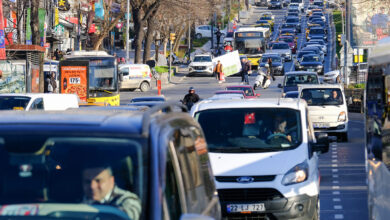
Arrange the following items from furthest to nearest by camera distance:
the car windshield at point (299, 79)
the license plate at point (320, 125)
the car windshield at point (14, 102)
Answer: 1. the car windshield at point (299, 79)
2. the license plate at point (320, 125)
3. the car windshield at point (14, 102)

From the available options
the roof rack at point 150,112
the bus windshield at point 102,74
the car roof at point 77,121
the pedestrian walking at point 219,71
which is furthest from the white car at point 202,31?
the car roof at point 77,121

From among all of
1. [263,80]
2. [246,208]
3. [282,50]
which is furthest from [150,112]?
[282,50]

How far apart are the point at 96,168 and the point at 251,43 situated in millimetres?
60732

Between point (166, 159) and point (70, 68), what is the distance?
3080 cm

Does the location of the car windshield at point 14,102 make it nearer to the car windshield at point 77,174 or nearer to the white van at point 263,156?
the white van at point 263,156

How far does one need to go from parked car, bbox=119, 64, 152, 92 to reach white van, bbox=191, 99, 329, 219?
128 feet

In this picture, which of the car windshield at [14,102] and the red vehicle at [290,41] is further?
the red vehicle at [290,41]

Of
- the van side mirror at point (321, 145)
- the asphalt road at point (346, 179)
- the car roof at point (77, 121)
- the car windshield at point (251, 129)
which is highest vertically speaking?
the car roof at point (77, 121)

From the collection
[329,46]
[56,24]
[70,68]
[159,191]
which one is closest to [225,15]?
[329,46]

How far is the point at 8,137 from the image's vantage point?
4789 millimetres

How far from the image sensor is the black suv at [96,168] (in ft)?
14.8

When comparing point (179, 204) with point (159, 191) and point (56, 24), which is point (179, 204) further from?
point (56, 24)

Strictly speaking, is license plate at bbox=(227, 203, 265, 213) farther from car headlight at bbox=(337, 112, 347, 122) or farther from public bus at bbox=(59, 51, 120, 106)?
public bus at bbox=(59, 51, 120, 106)

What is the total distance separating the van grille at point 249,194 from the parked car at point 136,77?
40170mm
